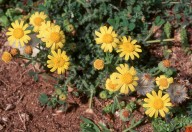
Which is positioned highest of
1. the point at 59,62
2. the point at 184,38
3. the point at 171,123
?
the point at 184,38

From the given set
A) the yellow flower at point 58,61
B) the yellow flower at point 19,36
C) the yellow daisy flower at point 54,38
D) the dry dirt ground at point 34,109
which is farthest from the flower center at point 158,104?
the yellow flower at point 19,36

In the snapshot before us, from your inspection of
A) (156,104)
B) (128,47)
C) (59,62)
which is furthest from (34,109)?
(156,104)

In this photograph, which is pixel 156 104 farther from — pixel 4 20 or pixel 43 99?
pixel 4 20

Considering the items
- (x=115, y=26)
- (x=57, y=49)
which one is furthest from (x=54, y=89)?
(x=115, y=26)

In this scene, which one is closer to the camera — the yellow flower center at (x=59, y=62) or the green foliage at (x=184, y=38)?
the yellow flower center at (x=59, y=62)

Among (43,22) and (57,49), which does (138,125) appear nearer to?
(57,49)

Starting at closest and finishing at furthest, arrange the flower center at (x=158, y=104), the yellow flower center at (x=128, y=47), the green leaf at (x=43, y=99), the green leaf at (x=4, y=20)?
1. the flower center at (x=158, y=104)
2. the yellow flower center at (x=128, y=47)
3. the green leaf at (x=43, y=99)
4. the green leaf at (x=4, y=20)

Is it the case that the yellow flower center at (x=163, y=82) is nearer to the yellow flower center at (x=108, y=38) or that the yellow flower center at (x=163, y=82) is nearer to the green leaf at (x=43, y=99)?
the yellow flower center at (x=108, y=38)
